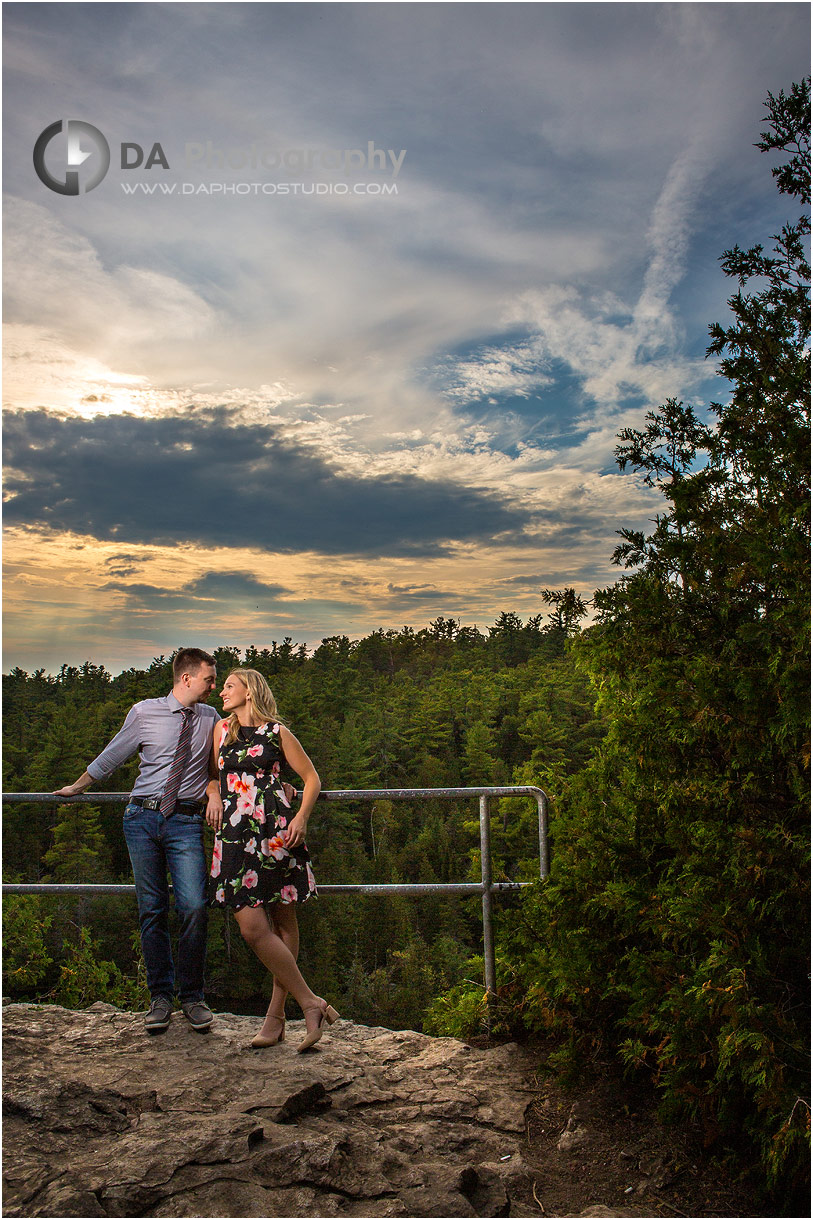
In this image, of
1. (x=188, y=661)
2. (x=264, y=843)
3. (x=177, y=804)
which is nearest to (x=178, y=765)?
(x=177, y=804)

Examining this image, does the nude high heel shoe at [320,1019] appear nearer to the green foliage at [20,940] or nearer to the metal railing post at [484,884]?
the metal railing post at [484,884]

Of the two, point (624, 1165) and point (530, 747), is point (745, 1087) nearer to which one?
point (624, 1165)

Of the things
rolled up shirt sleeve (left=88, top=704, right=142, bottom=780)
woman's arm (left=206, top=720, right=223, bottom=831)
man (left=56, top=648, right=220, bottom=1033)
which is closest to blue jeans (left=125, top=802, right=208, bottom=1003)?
man (left=56, top=648, right=220, bottom=1033)

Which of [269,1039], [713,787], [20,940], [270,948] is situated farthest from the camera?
[20,940]

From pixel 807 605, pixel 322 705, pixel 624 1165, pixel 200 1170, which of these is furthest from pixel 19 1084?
pixel 322 705

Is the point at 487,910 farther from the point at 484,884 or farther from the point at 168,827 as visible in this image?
the point at 168,827

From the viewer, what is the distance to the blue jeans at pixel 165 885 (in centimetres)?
381

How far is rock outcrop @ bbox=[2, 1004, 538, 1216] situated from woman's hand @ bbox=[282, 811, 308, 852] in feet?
3.08

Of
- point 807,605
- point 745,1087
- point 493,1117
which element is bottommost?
point 493,1117

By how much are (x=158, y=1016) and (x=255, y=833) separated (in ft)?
3.56

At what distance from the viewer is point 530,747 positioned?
176ft

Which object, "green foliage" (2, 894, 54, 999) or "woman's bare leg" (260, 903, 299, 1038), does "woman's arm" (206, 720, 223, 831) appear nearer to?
"woman's bare leg" (260, 903, 299, 1038)

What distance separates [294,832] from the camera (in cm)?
357

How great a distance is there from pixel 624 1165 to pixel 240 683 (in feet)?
8.03
